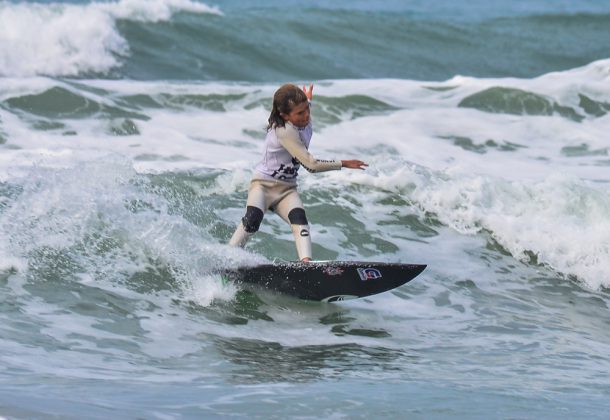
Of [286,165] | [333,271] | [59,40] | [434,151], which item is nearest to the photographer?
[333,271]

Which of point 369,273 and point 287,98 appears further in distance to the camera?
point 369,273

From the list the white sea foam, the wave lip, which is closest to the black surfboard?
the white sea foam

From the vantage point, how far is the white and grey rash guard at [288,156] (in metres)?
7.01

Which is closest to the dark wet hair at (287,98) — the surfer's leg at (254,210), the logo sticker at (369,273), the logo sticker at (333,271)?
the surfer's leg at (254,210)

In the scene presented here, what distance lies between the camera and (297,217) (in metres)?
7.36

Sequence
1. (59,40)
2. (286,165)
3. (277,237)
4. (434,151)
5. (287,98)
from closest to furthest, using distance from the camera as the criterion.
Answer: (287,98)
(286,165)
(277,237)
(434,151)
(59,40)

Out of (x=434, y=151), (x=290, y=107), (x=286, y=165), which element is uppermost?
(x=290, y=107)

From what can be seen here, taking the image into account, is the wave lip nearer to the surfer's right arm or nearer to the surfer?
the surfer

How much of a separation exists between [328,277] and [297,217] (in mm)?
454

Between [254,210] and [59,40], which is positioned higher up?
[59,40]

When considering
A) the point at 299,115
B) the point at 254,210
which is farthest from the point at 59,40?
the point at 299,115

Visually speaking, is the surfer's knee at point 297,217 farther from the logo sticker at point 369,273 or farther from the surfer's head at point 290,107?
the surfer's head at point 290,107

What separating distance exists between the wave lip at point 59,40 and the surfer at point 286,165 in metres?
9.94

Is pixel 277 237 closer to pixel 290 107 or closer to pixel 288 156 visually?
pixel 288 156
